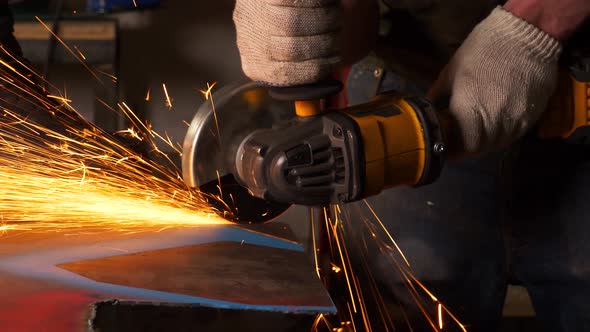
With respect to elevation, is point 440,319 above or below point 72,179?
below

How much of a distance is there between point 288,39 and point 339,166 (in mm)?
240

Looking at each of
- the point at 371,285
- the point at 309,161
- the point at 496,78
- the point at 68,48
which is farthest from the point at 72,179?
the point at 68,48

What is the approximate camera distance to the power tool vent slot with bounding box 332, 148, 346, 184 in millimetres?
1250

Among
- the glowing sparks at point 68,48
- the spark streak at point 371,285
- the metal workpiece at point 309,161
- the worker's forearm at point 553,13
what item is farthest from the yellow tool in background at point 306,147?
the glowing sparks at point 68,48

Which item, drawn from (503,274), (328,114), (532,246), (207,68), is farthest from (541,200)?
(207,68)

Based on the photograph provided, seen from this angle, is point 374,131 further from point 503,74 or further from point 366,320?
point 366,320

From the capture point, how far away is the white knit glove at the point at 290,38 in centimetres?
119

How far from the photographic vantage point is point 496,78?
1374 millimetres

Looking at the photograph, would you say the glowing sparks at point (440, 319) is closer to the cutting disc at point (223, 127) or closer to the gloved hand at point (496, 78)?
the gloved hand at point (496, 78)

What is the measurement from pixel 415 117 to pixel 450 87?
0.16m

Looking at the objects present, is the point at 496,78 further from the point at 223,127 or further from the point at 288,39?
the point at 223,127

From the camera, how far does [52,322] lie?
943mm

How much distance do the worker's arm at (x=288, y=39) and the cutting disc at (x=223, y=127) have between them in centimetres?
11

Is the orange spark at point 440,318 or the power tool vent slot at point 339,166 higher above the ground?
the power tool vent slot at point 339,166
